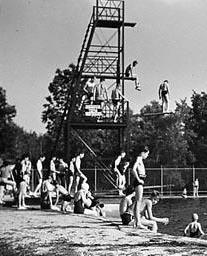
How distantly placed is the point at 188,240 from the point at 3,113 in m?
60.0

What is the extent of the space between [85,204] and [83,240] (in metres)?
8.56

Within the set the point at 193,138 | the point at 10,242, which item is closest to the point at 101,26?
the point at 10,242

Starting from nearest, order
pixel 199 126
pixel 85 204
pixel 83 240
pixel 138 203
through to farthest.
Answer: pixel 83 240
pixel 138 203
pixel 85 204
pixel 199 126

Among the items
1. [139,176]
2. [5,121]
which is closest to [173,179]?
[5,121]

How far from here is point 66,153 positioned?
32.8 meters

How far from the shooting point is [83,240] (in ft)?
37.5

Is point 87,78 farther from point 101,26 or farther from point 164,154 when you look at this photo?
point 164,154

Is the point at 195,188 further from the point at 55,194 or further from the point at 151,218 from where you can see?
the point at 151,218

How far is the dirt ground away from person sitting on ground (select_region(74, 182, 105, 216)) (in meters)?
2.74

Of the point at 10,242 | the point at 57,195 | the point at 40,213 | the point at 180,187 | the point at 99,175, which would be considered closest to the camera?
the point at 10,242

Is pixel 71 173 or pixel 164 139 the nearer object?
pixel 71 173

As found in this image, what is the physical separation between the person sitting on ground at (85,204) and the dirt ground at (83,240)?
2.74 metres

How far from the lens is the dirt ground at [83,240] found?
31.8ft

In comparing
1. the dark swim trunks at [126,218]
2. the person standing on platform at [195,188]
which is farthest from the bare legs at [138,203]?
the person standing on platform at [195,188]
